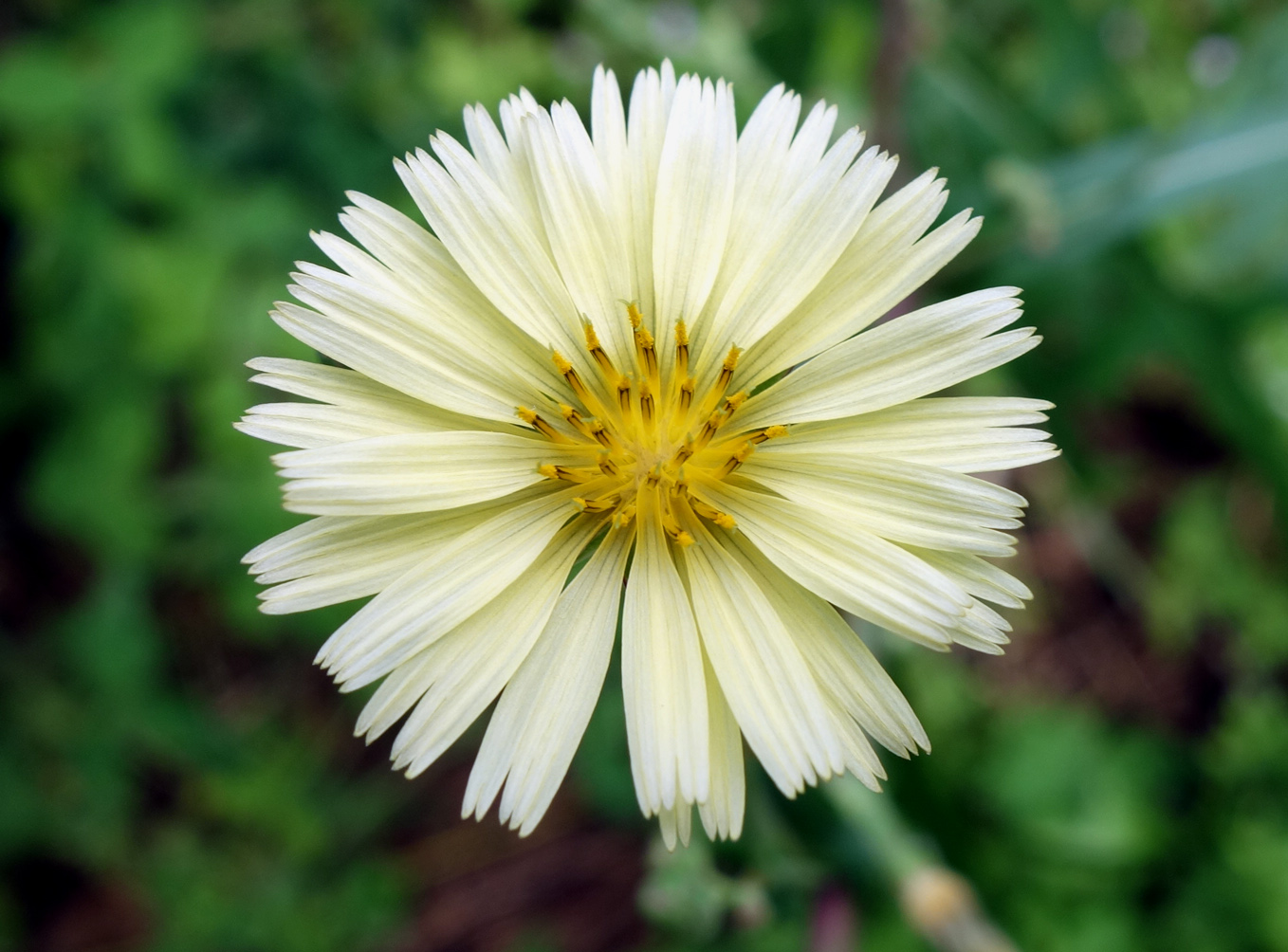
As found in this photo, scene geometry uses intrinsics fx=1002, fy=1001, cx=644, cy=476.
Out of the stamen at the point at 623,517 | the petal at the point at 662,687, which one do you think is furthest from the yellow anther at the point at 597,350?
the petal at the point at 662,687

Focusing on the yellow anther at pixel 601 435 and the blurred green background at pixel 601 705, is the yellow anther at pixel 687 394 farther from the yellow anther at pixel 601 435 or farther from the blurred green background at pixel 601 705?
the blurred green background at pixel 601 705

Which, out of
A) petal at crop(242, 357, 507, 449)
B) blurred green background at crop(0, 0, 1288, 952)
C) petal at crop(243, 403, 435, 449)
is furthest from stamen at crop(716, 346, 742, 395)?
blurred green background at crop(0, 0, 1288, 952)

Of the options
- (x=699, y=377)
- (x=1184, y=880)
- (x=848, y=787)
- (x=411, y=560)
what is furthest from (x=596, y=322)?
(x=1184, y=880)

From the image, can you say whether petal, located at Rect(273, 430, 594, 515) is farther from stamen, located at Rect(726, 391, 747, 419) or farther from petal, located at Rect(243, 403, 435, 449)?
stamen, located at Rect(726, 391, 747, 419)

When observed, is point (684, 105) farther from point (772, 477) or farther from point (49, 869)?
point (49, 869)

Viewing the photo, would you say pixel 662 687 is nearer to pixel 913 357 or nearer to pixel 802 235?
pixel 913 357

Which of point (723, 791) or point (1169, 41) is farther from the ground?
point (1169, 41)

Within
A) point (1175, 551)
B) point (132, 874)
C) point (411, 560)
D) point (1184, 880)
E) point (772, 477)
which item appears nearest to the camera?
point (411, 560)
